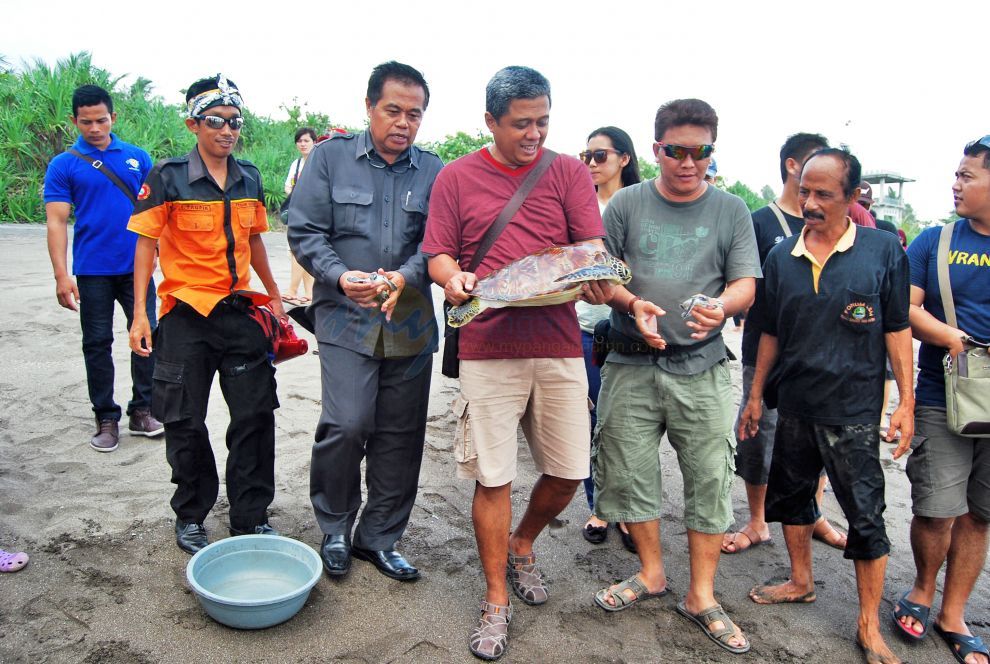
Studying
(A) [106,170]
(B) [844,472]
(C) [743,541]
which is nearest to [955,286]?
(B) [844,472]

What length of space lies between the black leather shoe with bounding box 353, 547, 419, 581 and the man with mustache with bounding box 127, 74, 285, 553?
554mm

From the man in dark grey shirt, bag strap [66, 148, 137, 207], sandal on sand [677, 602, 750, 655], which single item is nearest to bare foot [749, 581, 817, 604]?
sandal on sand [677, 602, 750, 655]

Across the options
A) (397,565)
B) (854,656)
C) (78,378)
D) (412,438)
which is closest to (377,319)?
(412,438)

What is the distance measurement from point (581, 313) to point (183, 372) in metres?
1.95

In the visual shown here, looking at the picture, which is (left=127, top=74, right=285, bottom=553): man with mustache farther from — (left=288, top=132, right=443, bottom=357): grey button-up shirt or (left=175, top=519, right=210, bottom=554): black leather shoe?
(left=288, top=132, right=443, bottom=357): grey button-up shirt

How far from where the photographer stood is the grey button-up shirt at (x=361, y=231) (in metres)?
3.00

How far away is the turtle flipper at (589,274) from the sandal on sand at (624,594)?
1.37 metres

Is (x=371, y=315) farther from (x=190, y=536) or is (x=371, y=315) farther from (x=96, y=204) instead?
(x=96, y=204)

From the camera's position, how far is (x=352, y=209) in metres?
3.03

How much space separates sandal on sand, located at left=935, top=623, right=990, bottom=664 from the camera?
9.13 ft

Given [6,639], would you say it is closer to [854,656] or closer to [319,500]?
[319,500]

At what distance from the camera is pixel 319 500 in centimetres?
312

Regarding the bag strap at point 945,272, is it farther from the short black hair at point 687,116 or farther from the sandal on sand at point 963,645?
the sandal on sand at point 963,645

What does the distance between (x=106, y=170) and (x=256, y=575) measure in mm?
2866
